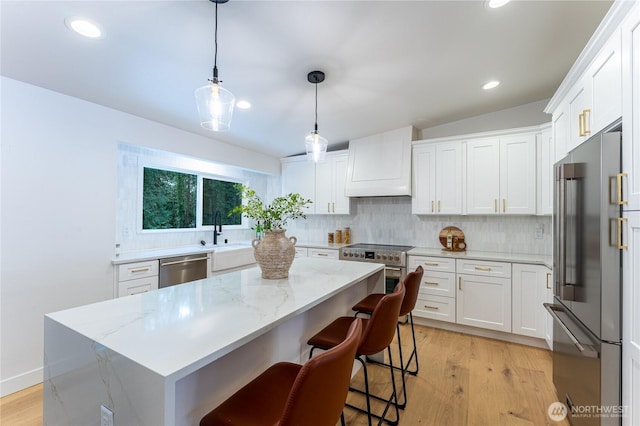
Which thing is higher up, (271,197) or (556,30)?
(556,30)

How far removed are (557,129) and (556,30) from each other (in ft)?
2.41

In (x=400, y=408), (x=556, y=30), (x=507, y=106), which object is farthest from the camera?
(x=507, y=106)

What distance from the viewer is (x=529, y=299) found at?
283cm

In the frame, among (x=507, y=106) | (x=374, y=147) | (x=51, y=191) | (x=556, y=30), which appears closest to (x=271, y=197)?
(x=374, y=147)

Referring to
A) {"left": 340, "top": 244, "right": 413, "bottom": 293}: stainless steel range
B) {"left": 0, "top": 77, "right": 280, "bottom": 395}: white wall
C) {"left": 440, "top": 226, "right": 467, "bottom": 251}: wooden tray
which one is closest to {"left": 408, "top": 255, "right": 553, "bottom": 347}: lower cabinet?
{"left": 340, "top": 244, "right": 413, "bottom": 293}: stainless steel range

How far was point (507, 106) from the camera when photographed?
3.41 meters

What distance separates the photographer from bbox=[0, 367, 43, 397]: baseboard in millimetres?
2027

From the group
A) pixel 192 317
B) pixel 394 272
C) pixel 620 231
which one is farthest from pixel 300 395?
pixel 394 272

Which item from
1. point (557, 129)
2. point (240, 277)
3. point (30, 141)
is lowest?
point (240, 277)

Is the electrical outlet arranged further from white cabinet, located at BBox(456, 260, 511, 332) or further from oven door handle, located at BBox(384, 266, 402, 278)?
white cabinet, located at BBox(456, 260, 511, 332)

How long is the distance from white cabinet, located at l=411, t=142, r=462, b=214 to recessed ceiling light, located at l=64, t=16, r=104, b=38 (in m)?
3.38

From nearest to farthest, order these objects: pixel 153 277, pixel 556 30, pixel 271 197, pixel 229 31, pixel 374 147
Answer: pixel 229 31, pixel 556 30, pixel 153 277, pixel 374 147, pixel 271 197

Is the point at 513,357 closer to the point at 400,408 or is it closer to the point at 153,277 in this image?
the point at 400,408

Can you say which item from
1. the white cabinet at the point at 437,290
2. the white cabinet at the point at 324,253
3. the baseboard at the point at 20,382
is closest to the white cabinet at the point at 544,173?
the white cabinet at the point at 437,290
